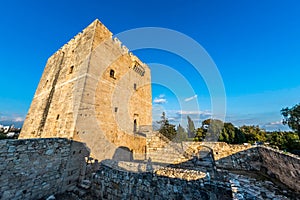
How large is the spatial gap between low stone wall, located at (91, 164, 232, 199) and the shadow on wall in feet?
13.1

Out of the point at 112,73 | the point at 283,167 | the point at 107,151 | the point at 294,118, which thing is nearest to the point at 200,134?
the point at 294,118

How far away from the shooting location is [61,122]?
23.1 feet

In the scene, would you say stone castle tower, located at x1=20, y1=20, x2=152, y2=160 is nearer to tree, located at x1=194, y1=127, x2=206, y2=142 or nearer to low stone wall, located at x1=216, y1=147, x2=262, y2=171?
low stone wall, located at x1=216, y1=147, x2=262, y2=171

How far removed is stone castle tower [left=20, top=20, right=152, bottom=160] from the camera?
23.0 feet

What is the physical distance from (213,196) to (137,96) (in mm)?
10765

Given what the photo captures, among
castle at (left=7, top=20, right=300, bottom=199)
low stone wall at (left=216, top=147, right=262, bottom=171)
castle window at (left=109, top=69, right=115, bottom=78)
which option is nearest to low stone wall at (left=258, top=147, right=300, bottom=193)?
castle at (left=7, top=20, right=300, bottom=199)

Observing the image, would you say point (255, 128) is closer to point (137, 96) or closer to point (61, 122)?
point (137, 96)

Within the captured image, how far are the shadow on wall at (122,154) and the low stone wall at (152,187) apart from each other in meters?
4.00

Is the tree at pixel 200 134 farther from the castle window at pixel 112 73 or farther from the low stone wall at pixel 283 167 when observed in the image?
the castle window at pixel 112 73

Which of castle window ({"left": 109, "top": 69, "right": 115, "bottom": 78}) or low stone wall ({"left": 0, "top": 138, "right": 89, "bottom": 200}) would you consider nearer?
low stone wall ({"left": 0, "top": 138, "right": 89, "bottom": 200})

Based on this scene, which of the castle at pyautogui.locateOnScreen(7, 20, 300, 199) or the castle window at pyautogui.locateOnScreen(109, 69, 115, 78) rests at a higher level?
the castle window at pyautogui.locateOnScreen(109, 69, 115, 78)

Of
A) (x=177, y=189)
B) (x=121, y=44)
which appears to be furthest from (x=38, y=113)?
(x=177, y=189)

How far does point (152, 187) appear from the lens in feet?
11.2

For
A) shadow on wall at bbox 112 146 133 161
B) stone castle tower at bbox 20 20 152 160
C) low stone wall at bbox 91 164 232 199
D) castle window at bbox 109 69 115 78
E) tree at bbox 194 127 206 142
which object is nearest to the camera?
low stone wall at bbox 91 164 232 199
